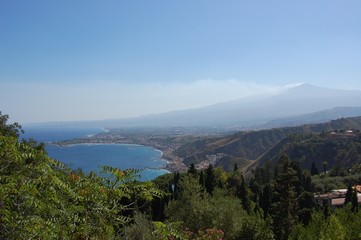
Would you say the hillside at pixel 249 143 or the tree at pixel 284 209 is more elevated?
the tree at pixel 284 209

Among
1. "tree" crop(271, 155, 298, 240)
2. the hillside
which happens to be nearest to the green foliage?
"tree" crop(271, 155, 298, 240)

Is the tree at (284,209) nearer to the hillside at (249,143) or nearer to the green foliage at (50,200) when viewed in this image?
the green foliage at (50,200)

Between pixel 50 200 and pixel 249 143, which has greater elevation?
pixel 50 200

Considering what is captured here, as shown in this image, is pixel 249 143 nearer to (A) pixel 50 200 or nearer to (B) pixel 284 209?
(B) pixel 284 209

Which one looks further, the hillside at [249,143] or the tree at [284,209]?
the hillside at [249,143]

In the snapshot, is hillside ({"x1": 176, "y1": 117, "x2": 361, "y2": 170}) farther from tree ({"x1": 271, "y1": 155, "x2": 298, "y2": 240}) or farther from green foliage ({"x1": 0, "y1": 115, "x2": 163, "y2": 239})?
green foliage ({"x1": 0, "y1": 115, "x2": 163, "y2": 239})

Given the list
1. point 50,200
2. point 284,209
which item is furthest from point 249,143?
point 50,200

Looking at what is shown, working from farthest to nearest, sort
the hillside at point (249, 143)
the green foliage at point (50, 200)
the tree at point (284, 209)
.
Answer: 1. the hillside at point (249, 143)
2. the tree at point (284, 209)
3. the green foliage at point (50, 200)

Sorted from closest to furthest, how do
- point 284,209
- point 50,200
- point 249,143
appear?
point 50,200, point 284,209, point 249,143

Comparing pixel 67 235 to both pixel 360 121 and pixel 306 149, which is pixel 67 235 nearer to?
pixel 306 149

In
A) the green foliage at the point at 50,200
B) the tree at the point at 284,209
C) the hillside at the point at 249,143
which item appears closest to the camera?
the green foliage at the point at 50,200

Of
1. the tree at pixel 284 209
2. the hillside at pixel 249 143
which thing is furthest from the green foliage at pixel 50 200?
the hillside at pixel 249 143

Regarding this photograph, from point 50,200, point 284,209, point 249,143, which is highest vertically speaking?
point 50,200

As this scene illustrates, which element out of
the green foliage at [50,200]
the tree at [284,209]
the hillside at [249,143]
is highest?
the green foliage at [50,200]
